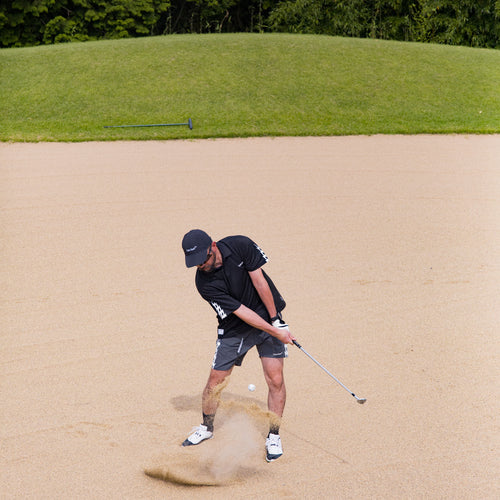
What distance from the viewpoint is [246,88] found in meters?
19.1

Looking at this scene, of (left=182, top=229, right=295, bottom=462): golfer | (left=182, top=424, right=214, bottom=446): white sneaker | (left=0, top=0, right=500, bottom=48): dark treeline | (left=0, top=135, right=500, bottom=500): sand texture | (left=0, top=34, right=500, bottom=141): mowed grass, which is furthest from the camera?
(left=0, top=0, right=500, bottom=48): dark treeline

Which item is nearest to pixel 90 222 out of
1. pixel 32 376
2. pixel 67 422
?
pixel 32 376

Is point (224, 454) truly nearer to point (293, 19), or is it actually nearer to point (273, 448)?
point (273, 448)

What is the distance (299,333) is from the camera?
7457mm

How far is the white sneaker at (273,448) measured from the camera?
17.8 ft

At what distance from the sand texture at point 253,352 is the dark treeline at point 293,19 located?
1696cm

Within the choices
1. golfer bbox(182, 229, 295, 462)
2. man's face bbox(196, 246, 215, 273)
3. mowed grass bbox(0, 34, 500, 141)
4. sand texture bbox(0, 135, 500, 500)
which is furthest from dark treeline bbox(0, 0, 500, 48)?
man's face bbox(196, 246, 215, 273)

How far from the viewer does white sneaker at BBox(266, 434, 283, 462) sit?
5414 mm

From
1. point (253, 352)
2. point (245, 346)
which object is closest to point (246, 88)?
point (253, 352)

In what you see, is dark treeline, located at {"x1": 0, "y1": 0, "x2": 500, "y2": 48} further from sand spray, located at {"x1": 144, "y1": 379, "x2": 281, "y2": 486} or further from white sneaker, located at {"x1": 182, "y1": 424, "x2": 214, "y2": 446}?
white sneaker, located at {"x1": 182, "y1": 424, "x2": 214, "y2": 446}

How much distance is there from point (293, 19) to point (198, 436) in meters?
29.0

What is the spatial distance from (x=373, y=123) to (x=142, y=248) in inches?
362

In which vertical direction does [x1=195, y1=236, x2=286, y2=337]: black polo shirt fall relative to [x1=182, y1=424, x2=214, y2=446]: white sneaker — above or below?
above

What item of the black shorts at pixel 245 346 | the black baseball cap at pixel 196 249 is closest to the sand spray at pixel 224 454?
the black shorts at pixel 245 346
